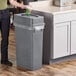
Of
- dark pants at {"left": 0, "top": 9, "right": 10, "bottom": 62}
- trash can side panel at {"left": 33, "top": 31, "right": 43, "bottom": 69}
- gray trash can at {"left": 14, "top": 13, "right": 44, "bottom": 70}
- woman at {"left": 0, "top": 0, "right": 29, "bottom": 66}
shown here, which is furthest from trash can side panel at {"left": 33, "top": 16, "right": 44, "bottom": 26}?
dark pants at {"left": 0, "top": 9, "right": 10, "bottom": 62}

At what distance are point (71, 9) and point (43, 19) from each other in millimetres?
668

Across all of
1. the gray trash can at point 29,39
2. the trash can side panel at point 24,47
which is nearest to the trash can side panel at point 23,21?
the gray trash can at point 29,39

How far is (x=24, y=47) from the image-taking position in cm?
418

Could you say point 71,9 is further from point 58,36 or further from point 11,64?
point 11,64

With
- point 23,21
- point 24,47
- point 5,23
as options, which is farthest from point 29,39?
point 5,23

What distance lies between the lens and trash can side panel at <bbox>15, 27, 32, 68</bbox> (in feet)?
13.5

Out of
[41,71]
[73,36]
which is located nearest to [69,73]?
[41,71]

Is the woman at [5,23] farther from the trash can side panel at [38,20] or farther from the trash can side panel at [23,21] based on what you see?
the trash can side panel at [38,20]

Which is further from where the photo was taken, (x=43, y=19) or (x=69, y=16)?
(x=69, y=16)

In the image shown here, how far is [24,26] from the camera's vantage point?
4094mm

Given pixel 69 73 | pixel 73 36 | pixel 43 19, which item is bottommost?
pixel 69 73

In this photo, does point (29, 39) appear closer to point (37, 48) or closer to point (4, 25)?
point (37, 48)

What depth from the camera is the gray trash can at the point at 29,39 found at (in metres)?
4.05

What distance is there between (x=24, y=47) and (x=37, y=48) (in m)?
0.20
